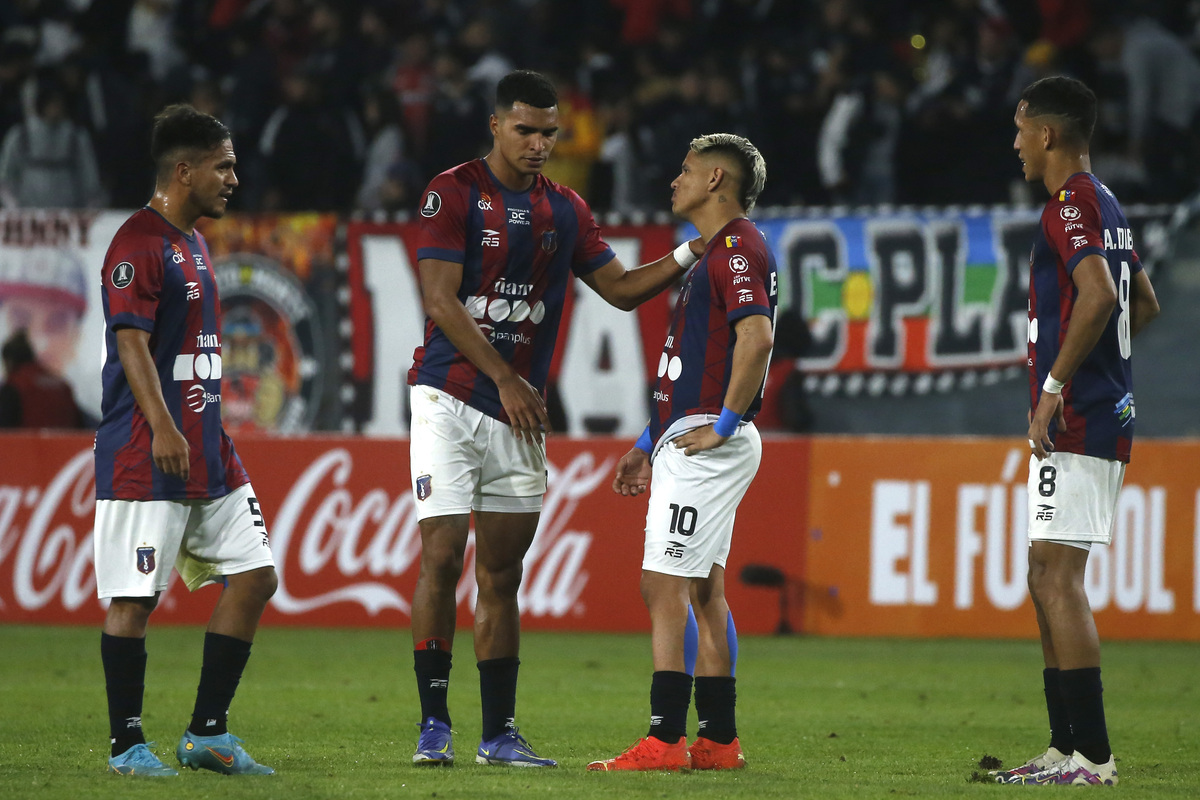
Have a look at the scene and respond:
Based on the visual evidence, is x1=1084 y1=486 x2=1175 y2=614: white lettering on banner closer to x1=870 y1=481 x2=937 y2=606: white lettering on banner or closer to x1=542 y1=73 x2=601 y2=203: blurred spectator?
x1=870 y1=481 x2=937 y2=606: white lettering on banner

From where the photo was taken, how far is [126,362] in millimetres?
5254

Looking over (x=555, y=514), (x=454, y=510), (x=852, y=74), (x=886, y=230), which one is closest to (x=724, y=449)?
(x=454, y=510)

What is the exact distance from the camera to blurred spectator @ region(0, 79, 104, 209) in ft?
45.9

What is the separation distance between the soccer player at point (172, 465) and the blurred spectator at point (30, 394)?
7947 mm

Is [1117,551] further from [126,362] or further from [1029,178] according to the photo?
[126,362]

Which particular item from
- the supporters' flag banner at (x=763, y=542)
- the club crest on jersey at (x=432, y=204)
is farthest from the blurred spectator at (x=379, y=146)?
the club crest on jersey at (x=432, y=204)

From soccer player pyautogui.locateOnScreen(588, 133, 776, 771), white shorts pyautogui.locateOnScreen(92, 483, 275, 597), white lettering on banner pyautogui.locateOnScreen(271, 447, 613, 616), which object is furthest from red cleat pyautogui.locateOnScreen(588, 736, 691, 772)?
white lettering on banner pyautogui.locateOnScreen(271, 447, 613, 616)

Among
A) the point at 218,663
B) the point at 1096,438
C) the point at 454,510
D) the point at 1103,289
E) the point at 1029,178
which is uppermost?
the point at 1029,178

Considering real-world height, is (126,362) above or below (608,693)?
above

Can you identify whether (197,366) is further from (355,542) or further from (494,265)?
(355,542)

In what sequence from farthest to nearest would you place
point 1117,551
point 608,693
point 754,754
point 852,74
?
point 852,74 < point 1117,551 < point 608,693 < point 754,754

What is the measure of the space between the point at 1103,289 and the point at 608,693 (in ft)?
13.0

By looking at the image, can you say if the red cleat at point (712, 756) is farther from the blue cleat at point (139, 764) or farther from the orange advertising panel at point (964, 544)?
the orange advertising panel at point (964, 544)

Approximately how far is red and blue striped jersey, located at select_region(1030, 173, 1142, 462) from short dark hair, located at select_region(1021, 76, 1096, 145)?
177 mm
